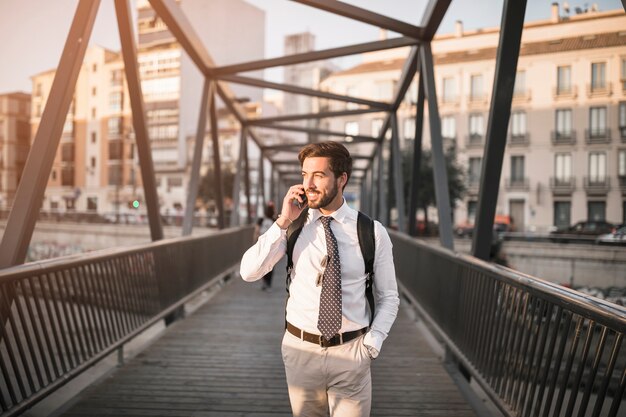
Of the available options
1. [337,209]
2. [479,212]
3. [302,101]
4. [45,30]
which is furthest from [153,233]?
[302,101]

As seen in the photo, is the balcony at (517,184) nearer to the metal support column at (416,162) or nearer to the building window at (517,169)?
the building window at (517,169)

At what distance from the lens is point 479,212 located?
5.04 metres

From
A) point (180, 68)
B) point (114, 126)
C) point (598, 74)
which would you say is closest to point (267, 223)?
point (598, 74)

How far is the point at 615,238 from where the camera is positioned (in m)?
20.2

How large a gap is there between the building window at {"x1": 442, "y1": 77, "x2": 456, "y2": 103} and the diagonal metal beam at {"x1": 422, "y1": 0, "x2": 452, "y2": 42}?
3272 centimetres

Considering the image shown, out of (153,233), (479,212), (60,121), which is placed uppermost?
(60,121)

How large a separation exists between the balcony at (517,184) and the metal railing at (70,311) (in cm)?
3338

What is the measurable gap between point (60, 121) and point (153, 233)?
9.96 ft

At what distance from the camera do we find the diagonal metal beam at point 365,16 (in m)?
6.63

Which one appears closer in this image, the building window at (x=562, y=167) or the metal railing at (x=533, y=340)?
the metal railing at (x=533, y=340)

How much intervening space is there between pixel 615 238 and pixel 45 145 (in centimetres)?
2086

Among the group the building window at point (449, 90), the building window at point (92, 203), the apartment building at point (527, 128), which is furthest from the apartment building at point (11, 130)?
the building window at point (92, 203)

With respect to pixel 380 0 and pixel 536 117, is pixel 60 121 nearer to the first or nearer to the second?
pixel 380 0

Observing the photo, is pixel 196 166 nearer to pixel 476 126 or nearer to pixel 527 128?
pixel 527 128
